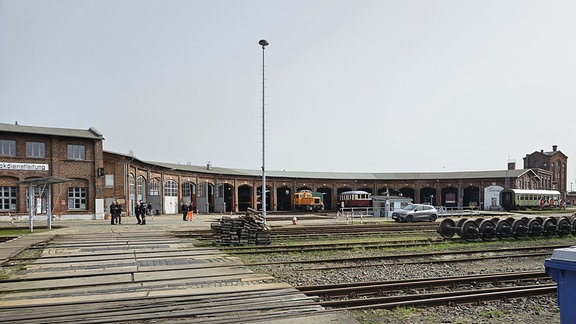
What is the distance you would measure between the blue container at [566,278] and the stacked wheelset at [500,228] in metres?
14.6

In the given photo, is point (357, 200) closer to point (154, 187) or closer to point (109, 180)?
point (154, 187)

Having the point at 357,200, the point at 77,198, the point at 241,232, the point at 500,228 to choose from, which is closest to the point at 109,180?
the point at 77,198

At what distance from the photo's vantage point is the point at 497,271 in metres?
12.0

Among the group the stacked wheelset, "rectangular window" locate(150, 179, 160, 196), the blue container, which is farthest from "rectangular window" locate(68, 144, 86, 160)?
the blue container

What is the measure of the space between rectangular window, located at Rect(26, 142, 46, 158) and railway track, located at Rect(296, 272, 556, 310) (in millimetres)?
32551

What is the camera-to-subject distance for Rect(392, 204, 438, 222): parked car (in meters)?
32.7

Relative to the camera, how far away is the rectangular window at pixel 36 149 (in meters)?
34.3

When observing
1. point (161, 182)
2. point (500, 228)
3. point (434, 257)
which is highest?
point (161, 182)

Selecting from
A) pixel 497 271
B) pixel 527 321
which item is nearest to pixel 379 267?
pixel 497 271

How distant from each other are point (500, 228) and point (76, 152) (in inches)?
1239

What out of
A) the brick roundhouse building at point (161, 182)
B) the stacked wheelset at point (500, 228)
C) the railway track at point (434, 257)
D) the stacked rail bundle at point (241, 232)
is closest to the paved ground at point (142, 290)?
the railway track at point (434, 257)

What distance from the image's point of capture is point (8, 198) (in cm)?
3353

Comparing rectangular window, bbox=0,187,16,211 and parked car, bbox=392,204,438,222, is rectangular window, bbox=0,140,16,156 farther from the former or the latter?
parked car, bbox=392,204,438,222

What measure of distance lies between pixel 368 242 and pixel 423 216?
639 inches
